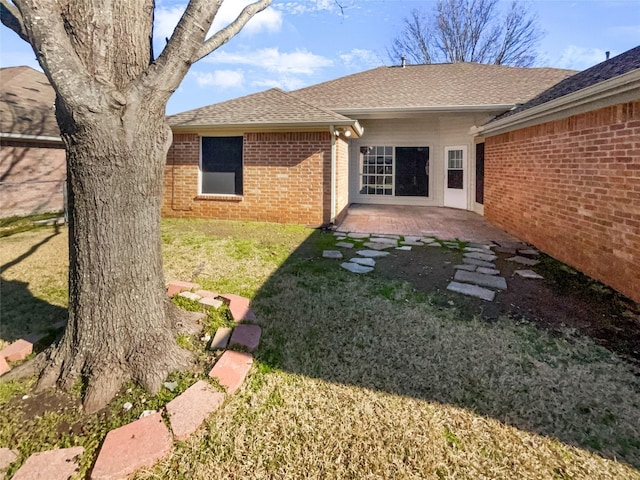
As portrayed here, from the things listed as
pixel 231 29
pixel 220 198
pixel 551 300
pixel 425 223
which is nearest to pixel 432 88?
pixel 425 223

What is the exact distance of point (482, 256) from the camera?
19.9 feet

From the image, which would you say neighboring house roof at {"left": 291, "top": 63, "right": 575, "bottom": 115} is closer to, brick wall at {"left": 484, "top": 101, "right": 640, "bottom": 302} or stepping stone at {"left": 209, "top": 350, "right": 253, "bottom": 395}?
brick wall at {"left": 484, "top": 101, "right": 640, "bottom": 302}

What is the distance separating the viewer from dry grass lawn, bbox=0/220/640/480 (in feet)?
6.16

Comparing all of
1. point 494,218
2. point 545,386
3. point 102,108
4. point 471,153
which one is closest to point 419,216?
point 494,218

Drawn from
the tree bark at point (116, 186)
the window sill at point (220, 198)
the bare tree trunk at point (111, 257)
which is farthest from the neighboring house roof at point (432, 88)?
the bare tree trunk at point (111, 257)

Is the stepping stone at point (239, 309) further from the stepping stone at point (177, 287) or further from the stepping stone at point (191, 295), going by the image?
the stepping stone at point (177, 287)

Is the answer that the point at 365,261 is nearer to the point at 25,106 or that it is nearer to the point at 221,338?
the point at 221,338

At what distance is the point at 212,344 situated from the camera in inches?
116

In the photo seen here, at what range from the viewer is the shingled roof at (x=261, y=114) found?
810 centimetres

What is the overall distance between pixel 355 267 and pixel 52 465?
4.14 metres

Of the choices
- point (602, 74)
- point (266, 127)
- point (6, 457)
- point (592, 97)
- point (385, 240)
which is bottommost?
point (6, 457)

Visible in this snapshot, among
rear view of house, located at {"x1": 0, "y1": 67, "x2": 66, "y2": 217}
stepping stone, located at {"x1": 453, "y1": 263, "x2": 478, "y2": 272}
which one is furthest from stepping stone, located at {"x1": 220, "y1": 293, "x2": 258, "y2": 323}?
rear view of house, located at {"x1": 0, "y1": 67, "x2": 66, "y2": 217}

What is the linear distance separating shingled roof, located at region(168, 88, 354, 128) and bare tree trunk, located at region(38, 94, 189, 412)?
5.89 metres

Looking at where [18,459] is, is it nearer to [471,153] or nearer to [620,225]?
[620,225]
